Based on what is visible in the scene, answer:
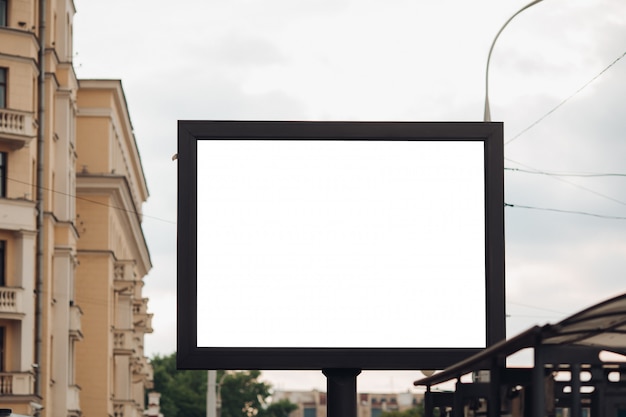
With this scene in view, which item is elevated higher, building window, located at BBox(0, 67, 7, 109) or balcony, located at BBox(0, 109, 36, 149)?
building window, located at BBox(0, 67, 7, 109)

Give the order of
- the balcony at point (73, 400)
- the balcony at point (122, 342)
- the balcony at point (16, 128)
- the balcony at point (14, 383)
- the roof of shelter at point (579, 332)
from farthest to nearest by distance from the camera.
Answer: the balcony at point (122, 342) < the balcony at point (73, 400) < the balcony at point (16, 128) < the balcony at point (14, 383) < the roof of shelter at point (579, 332)

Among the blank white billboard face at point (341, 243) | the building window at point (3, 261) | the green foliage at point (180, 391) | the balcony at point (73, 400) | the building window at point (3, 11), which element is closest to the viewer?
the blank white billboard face at point (341, 243)

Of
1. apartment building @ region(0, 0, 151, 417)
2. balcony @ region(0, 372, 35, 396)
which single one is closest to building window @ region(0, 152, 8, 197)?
apartment building @ region(0, 0, 151, 417)

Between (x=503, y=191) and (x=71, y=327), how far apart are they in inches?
1965

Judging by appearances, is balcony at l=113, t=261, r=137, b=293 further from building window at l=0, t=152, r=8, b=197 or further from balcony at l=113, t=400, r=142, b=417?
building window at l=0, t=152, r=8, b=197

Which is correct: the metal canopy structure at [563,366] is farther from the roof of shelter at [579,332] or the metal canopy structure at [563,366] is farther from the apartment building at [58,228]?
the apartment building at [58,228]

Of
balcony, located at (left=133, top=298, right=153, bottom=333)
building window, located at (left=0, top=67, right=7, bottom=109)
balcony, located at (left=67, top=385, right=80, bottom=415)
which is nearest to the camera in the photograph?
building window, located at (left=0, top=67, right=7, bottom=109)

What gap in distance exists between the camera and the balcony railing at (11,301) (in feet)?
160

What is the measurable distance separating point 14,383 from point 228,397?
8133 cm

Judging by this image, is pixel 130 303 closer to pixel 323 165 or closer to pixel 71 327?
pixel 71 327

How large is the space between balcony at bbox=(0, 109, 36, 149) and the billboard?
137 feet

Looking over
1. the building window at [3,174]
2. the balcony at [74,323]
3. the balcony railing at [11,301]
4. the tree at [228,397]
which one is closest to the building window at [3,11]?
the building window at [3,174]

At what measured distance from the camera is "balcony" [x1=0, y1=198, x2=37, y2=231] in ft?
163

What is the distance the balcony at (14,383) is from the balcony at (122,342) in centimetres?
2003
